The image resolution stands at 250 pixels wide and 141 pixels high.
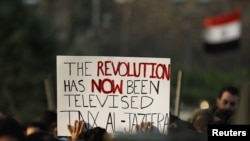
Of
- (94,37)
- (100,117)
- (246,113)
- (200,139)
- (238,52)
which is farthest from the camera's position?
(94,37)

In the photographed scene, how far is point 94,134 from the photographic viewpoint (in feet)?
16.3

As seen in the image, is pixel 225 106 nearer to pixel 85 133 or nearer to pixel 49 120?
pixel 85 133

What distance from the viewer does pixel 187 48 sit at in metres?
51.9

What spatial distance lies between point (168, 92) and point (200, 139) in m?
1.09

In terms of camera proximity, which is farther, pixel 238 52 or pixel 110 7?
pixel 110 7

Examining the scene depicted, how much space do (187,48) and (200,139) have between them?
4780 centimetres

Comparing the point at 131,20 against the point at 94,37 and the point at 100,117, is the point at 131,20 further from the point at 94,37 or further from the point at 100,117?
the point at 100,117

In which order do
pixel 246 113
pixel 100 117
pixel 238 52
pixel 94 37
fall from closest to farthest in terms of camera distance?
pixel 246 113
pixel 100 117
pixel 238 52
pixel 94 37

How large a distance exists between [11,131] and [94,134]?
444 millimetres

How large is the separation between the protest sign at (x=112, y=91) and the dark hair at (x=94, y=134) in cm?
17

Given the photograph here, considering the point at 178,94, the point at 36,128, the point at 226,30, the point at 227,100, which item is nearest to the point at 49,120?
the point at 36,128

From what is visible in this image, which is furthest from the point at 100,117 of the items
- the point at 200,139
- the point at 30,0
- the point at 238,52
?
the point at 238,52

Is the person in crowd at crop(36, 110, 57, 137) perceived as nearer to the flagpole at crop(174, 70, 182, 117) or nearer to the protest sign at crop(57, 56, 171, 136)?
the flagpole at crop(174, 70, 182, 117)

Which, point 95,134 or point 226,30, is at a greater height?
point 95,134
